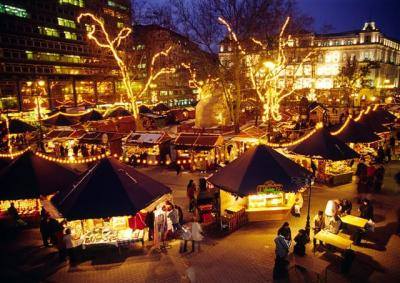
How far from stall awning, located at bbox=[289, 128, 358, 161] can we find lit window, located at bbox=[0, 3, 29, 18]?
56.3 meters

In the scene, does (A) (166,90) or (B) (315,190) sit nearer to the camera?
(B) (315,190)

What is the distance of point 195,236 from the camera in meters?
10.9

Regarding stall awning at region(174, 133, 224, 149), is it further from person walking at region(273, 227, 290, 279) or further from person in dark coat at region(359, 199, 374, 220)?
person walking at region(273, 227, 290, 279)

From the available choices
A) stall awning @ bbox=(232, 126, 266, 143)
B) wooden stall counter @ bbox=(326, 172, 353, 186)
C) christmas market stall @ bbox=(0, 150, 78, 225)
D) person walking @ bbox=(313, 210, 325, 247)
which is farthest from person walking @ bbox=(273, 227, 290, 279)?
stall awning @ bbox=(232, 126, 266, 143)

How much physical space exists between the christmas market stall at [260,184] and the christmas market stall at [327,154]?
3721mm

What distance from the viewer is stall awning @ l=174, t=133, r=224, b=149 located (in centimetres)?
2055

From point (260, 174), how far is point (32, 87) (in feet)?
181

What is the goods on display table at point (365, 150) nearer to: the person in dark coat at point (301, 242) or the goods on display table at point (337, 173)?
the goods on display table at point (337, 173)

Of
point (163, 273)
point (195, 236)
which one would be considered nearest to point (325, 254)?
point (195, 236)

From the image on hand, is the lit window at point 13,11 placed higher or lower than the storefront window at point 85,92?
higher

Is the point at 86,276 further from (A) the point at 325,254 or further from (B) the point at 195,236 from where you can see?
(A) the point at 325,254

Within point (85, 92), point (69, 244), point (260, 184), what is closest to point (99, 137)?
point (69, 244)

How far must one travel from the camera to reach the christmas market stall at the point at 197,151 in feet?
68.2

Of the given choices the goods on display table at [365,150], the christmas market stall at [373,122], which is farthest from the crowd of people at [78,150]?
the christmas market stall at [373,122]
